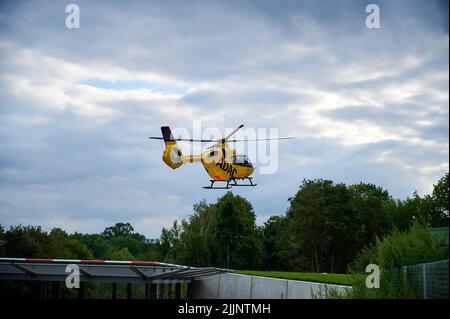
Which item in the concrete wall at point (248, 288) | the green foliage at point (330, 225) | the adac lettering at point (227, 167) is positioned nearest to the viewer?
the concrete wall at point (248, 288)

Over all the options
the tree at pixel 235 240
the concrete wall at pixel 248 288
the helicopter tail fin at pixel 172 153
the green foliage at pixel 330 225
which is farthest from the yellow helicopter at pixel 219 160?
the tree at pixel 235 240

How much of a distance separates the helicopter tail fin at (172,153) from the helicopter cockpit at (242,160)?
3904 mm

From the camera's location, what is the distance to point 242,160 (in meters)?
44.1

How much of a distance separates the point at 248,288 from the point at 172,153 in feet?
33.3

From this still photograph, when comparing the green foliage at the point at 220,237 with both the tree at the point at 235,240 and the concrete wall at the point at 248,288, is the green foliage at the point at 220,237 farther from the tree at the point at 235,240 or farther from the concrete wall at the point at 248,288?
the concrete wall at the point at 248,288

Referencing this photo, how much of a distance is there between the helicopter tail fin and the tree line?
2178 centimetres

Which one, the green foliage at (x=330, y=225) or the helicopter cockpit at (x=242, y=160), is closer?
the helicopter cockpit at (x=242, y=160)

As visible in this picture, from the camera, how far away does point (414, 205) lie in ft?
261

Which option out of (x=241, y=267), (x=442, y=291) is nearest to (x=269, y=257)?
(x=241, y=267)

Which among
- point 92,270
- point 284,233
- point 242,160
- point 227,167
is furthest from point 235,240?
point 92,270

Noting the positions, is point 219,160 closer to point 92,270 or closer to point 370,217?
point 92,270

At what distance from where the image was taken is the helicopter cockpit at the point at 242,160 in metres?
43.7

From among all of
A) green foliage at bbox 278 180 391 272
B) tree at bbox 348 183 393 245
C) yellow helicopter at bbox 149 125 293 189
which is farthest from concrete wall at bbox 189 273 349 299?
tree at bbox 348 183 393 245
